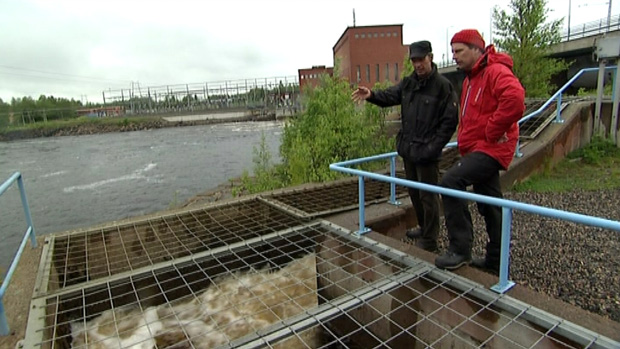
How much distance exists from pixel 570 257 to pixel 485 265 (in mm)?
1278

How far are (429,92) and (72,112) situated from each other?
291 ft

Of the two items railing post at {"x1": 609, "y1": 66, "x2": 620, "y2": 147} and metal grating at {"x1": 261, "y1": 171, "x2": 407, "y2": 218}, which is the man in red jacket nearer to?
metal grating at {"x1": 261, "y1": 171, "x2": 407, "y2": 218}

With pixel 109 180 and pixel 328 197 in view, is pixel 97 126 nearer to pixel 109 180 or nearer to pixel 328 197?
pixel 109 180

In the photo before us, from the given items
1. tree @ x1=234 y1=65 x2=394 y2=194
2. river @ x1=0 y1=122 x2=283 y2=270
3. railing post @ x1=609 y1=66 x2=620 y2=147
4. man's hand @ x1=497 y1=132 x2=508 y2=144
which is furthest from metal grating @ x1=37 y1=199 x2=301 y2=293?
railing post @ x1=609 y1=66 x2=620 y2=147

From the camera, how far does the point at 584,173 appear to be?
6.67 m

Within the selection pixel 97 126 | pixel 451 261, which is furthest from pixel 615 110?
pixel 97 126

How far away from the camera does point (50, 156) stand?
2938 cm

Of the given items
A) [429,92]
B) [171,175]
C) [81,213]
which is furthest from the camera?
[171,175]

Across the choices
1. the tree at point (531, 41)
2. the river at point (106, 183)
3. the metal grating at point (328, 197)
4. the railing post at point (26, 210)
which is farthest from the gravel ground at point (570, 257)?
the river at point (106, 183)

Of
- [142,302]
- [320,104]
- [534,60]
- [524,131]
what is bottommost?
[142,302]

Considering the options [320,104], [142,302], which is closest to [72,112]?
[320,104]

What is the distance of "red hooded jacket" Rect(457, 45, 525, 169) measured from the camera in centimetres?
255

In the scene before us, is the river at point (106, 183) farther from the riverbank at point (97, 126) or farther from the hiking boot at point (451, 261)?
the riverbank at point (97, 126)

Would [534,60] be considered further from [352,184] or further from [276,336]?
[276,336]
